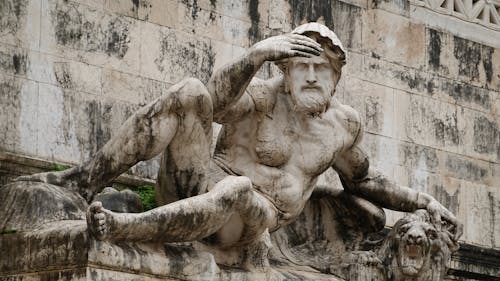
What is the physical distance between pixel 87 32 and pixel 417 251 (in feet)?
9.65

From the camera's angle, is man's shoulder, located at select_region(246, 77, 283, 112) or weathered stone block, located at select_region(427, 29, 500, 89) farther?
weathered stone block, located at select_region(427, 29, 500, 89)

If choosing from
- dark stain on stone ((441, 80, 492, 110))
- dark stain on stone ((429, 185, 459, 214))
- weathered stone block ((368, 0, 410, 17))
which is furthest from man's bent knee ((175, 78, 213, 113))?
dark stain on stone ((441, 80, 492, 110))

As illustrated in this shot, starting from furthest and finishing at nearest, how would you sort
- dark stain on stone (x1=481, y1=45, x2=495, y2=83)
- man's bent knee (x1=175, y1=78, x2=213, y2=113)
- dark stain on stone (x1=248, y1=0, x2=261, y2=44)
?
1. dark stain on stone (x1=481, y1=45, x2=495, y2=83)
2. dark stain on stone (x1=248, y1=0, x2=261, y2=44)
3. man's bent knee (x1=175, y1=78, x2=213, y2=113)

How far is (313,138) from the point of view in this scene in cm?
1241

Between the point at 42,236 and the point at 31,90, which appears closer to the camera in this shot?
the point at 42,236

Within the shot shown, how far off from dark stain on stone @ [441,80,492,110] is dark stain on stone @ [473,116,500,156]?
0.49 ft

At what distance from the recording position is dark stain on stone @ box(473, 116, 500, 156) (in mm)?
15445

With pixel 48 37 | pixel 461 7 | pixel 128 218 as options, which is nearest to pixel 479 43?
pixel 461 7

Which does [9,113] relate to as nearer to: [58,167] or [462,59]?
[58,167]

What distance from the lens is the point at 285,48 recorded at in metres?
11.6

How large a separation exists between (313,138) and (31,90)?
6.78 feet

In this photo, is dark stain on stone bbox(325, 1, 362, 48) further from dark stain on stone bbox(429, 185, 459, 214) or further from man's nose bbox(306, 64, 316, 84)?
man's nose bbox(306, 64, 316, 84)

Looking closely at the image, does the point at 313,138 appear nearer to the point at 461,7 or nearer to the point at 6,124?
the point at 6,124

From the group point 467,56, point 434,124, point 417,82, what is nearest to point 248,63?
point 417,82
